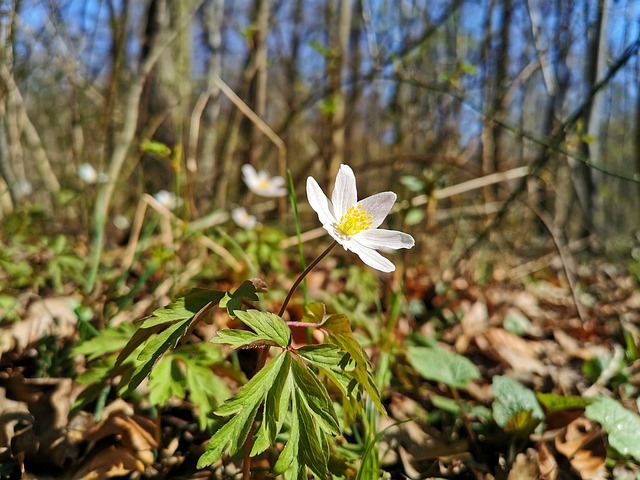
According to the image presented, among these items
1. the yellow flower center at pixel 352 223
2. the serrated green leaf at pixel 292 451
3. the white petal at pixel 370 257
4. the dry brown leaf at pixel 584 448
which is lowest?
the dry brown leaf at pixel 584 448

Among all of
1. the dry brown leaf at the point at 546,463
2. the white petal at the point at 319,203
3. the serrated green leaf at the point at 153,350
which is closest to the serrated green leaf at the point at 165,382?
the serrated green leaf at the point at 153,350

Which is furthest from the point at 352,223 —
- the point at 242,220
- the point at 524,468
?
the point at 242,220

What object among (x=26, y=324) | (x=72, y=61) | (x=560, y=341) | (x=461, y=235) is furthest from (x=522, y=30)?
Answer: (x=26, y=324)

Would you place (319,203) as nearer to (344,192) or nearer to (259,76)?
(344,192)

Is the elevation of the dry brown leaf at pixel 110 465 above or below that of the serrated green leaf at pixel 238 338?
below

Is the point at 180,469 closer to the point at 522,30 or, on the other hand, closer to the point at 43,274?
the point at 43,274

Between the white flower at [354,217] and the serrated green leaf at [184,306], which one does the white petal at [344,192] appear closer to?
the white flower at [354,217]
